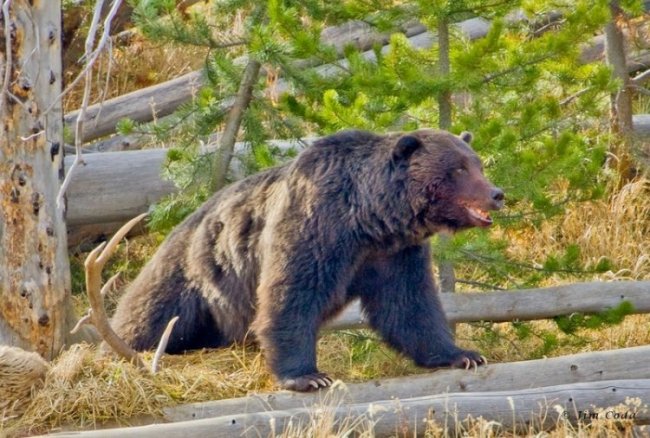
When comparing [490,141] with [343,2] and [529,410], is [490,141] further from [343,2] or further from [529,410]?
[529,410]

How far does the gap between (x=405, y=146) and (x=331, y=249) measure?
74cm

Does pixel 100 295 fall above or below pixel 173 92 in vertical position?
below

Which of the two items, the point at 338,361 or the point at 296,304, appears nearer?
the point at 296,304

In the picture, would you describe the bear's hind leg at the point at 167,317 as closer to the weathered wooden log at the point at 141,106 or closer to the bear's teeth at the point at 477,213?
the bear's teeth at the point at 477,213

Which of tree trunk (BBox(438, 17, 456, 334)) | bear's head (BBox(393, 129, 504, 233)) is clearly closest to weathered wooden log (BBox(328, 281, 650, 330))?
tree trunk (BBox(438, 17, 456, 334))

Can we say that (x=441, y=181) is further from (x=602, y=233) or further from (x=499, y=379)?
(x=602, y=233)

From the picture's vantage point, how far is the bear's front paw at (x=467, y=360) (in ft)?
Answer: 22.5

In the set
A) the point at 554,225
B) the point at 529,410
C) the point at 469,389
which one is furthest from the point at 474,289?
the point at 529,410

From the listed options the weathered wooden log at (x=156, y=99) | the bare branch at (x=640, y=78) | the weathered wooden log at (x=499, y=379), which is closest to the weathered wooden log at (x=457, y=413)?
the weathered wooden log at (x=499, y=379)

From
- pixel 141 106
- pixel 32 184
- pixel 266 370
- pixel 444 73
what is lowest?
pixel 266 370

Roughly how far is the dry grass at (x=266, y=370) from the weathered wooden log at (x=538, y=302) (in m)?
0.37

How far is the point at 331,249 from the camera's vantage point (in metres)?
6.75

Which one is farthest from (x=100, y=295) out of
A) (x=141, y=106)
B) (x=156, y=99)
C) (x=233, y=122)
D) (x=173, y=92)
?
(x=173, y=92)

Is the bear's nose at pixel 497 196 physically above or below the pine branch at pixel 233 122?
below
